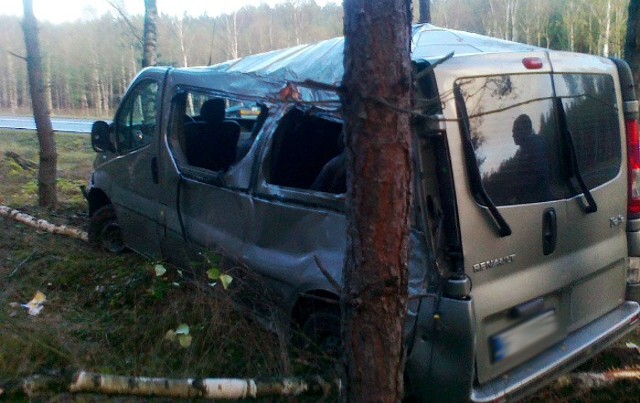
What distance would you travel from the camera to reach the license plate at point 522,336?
348 centimetres

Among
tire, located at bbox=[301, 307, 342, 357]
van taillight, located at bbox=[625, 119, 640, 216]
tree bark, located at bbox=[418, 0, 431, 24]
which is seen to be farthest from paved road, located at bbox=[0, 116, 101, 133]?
van taillight, located at bbox=[625, 119, 640, 216]

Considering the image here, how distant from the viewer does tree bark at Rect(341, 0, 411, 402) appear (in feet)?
8.02

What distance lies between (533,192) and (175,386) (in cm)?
232

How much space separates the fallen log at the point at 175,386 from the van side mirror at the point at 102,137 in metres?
3.21

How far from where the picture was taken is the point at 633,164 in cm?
445

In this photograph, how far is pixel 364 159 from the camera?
2500 millimetres

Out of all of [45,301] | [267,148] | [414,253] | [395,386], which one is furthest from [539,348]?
[45,301]

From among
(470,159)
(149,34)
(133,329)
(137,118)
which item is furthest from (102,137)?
(149,34)

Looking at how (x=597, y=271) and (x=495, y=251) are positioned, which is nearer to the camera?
(x=495, y=251)

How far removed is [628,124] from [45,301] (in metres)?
4.65

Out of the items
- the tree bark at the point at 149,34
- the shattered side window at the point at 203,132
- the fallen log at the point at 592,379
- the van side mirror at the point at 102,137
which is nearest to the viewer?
the fallen log at the point at 592,379

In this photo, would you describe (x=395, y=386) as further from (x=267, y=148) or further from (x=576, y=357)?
(x=267, y=148)

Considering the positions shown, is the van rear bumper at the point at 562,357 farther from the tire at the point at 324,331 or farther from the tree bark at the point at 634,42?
the tree bark at the point at 634,42

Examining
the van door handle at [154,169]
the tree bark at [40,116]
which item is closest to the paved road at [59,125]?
the tree bark at [40,116]
